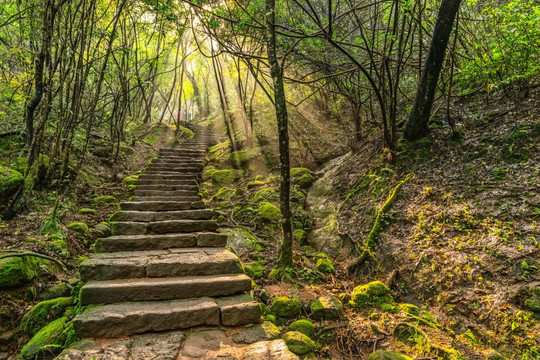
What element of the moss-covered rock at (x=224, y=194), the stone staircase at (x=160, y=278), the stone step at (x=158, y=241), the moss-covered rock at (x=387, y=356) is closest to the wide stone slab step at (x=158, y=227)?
the stone staircase at (x=160, y=278)

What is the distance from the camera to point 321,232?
206 inches

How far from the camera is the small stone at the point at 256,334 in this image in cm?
258

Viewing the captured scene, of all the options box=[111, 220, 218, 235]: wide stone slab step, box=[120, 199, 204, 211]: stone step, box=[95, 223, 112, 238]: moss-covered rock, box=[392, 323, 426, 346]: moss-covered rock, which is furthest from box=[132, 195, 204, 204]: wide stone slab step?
box=[392, 323, 426, 346]: moss-covered rock

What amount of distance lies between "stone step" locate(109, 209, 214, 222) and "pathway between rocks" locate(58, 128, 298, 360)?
0.7 inches

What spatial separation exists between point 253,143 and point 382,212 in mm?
6080

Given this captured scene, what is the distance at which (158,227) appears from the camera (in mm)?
4434

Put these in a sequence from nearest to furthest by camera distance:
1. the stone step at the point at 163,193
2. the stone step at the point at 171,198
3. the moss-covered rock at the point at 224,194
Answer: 1. the stone step at the point at 171,198
2. the stone step at the point at 163,193
3. the moss-covered rock at the point at 224,194

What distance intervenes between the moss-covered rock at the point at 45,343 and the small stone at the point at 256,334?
5.32 ft

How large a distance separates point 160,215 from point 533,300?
16.8ft

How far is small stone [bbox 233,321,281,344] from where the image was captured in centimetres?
258

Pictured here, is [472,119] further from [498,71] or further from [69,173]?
[69,173]

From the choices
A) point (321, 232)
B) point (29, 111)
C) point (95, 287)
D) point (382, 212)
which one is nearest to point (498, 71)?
point (382, 212)

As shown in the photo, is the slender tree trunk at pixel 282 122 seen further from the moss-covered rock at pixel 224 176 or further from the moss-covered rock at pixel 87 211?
the moss-covered rock at pixel 224 176

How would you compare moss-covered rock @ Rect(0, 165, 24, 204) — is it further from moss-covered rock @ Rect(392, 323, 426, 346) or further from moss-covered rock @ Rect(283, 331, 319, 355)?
moss-covered rock @ Rect(392, 323, 426, 346)
